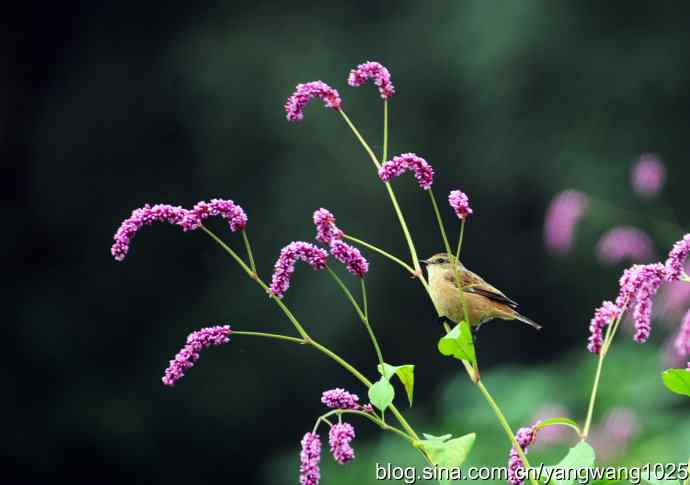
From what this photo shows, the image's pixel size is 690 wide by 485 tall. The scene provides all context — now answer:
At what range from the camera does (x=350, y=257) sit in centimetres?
141

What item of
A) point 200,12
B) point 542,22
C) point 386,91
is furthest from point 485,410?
point 200,12

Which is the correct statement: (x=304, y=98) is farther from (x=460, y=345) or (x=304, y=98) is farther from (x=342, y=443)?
(x=342, y=443)

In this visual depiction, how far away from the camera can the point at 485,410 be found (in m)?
4.83

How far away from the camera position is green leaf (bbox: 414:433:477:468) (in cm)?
124

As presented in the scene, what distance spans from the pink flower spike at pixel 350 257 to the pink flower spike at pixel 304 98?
0.75 feet

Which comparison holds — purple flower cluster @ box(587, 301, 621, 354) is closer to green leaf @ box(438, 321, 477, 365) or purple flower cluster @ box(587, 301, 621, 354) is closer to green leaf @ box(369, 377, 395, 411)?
green leaf @ box(438, 321, 477, 365)

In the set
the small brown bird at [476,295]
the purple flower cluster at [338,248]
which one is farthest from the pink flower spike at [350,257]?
the small brown bird at [476,295]

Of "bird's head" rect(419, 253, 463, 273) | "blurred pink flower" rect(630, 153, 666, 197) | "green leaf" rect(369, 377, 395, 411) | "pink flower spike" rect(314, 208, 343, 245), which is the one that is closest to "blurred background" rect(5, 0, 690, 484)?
"blurred pink flower" rect(630, 153, 666, 197)

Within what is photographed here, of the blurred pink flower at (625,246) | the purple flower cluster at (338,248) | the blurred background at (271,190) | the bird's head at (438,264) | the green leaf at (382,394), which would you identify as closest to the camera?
the green leaf at (382,394)

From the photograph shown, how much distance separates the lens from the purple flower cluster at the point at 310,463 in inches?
46.6

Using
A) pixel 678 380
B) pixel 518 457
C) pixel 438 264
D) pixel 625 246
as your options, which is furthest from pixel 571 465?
pixel 625 246

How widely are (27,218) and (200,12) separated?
→ 2.72 meters

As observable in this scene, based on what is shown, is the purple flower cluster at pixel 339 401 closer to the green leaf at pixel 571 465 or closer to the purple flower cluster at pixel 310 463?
the purple flower cluster at pixel 310 463

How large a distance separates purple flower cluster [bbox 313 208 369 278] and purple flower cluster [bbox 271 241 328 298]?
2 centimetres
